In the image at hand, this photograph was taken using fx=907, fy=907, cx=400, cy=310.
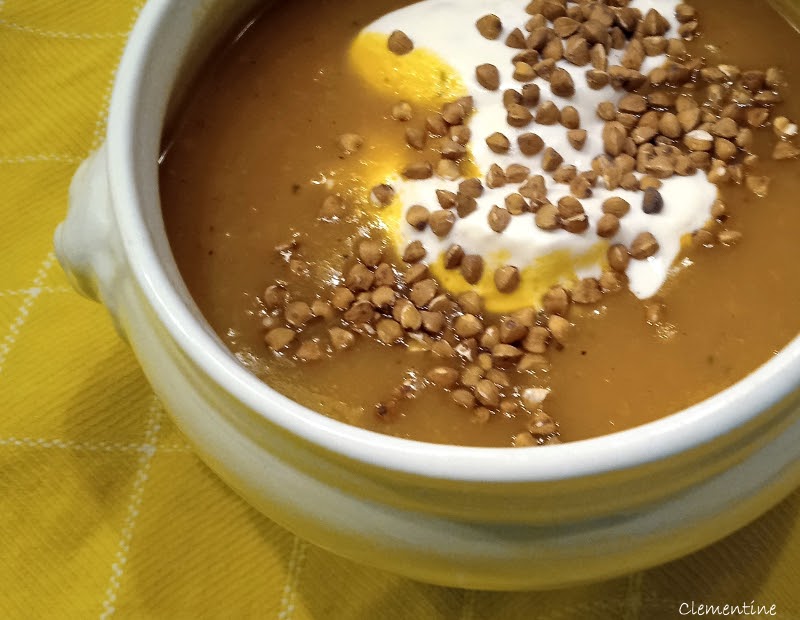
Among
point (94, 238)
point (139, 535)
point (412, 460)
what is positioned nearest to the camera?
point (412, 460)

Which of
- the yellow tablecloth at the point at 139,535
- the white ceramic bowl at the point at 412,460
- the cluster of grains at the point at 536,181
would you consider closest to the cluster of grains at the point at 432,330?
the cluster of grains at the point at 536,181

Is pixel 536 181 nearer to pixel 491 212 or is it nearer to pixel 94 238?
pixel 491 212

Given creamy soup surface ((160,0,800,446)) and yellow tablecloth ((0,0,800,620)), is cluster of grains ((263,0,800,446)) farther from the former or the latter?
yellow tablecloth ((0,0,800,620))

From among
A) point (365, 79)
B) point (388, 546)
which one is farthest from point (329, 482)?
point (365, 79)

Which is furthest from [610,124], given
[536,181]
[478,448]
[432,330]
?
[478,448]

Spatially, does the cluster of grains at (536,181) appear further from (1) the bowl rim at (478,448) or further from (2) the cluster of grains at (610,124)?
(1) the bowl rim at (478,448)

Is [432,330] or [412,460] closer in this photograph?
[412,460]
